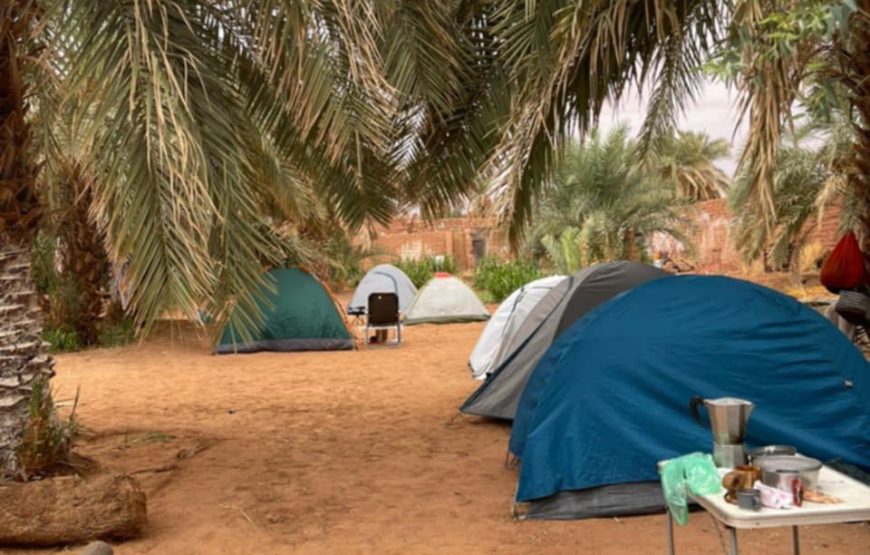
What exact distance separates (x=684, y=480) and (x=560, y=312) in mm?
3503

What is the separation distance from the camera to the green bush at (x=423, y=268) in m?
24.2

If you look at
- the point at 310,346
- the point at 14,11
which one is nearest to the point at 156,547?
the point at 14,11

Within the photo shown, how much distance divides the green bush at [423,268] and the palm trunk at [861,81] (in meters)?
18.0

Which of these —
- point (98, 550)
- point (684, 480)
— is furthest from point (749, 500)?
point (98, 550)

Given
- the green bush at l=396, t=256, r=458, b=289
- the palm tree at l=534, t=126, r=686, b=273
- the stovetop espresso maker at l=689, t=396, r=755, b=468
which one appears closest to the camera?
the stovetop espresso maker at l=689, t=396, r=755, b=468

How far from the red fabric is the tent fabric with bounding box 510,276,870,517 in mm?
1528

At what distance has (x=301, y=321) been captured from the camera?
13.5 meters

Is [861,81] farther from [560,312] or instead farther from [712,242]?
[712,242]

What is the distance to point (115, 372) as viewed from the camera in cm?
1156

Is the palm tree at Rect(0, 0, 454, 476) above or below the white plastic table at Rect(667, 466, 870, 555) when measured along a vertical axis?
above

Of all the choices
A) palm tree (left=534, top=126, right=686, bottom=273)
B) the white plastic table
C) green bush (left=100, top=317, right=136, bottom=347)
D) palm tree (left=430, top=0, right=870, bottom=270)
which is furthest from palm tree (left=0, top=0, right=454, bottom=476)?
palm tree (left=534, top=126, right=686, bottom=273)

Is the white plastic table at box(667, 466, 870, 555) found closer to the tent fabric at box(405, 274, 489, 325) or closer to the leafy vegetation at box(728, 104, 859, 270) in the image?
the leafy vegetation at box(728, 104, 859, 270)

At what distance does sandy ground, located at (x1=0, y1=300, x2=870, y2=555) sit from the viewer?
4.69 m

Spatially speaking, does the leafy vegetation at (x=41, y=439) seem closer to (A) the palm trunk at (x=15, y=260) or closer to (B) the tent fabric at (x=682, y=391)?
(A) the palm trunk at (x=15, y=260)
